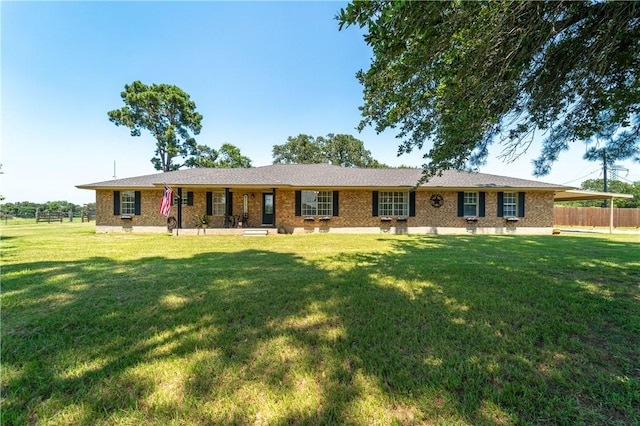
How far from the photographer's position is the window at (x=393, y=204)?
45.8 feet

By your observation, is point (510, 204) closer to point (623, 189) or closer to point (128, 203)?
point (128, 203)

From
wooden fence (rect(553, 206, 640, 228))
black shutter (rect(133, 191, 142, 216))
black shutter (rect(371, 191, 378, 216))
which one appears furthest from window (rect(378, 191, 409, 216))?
wooden fence (rect(553, 206, 640, 228))

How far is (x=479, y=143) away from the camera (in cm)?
521

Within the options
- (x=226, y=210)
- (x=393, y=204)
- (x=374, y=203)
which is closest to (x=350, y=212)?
(x=374, y=203)

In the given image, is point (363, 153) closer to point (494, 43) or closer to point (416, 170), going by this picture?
point (416, 170)

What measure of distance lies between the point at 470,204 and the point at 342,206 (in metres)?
6.66

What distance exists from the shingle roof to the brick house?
0.07m

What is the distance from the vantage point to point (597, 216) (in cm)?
2097

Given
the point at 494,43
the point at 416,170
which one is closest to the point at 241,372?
the point at 494,43

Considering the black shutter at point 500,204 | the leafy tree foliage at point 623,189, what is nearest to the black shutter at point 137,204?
the black shutter at point 500,204

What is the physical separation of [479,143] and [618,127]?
1.96 m

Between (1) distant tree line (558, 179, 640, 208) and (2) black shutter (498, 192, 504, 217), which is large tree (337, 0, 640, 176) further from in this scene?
(1) distant tree line (558, 179, 640, 208)

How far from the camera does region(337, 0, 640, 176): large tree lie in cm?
291

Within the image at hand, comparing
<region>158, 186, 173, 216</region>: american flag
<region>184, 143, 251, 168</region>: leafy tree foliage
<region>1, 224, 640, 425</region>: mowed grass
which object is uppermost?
<region>184, 143, 251, 168</region>: leafy tree foliage
